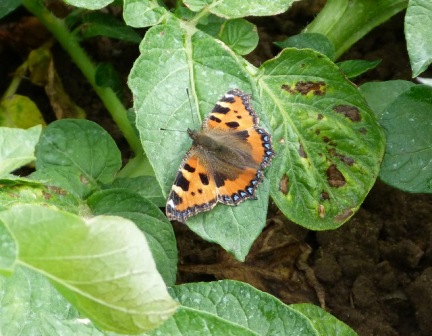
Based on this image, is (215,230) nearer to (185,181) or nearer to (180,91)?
(185,181)

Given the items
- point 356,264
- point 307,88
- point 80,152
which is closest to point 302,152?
point 307,88

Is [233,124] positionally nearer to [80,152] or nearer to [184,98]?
→ [184,98]

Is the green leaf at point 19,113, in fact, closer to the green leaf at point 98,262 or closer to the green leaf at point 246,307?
the green leaf at point 246,307

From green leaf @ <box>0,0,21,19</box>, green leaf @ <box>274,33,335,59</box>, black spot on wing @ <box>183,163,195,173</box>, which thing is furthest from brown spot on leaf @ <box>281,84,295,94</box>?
green leaf @ <box>0,0,21,19</box>

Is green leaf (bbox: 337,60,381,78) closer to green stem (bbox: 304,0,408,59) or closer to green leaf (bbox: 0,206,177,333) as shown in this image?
green stem (bbox: 304,0,408,59)

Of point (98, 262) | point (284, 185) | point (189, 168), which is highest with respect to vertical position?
point (98, 262)

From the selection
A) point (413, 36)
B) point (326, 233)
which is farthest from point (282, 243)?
point (413, 36)
